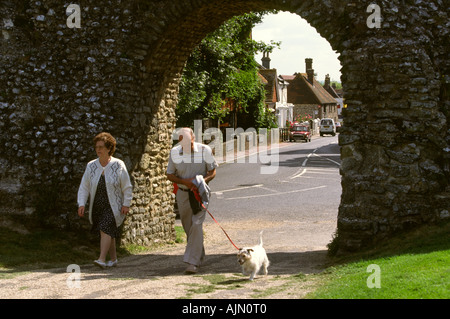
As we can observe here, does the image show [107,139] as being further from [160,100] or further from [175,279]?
[160,100]

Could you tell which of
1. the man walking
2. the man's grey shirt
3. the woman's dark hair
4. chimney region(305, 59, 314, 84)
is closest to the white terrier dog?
the man walking

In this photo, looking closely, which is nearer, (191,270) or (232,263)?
(191,270)

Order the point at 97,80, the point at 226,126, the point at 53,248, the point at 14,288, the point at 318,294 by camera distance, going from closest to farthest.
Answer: the point at 318,294 → the point at 14,288 → the point at 53,248 → the point at 97,80 → the point at 226,126

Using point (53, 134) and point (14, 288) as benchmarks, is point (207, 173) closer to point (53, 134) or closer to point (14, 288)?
point (14, 288)

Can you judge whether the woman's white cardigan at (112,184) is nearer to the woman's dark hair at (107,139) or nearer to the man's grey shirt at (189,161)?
the woman's dark hair at (107,139)

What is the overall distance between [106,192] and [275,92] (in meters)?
67.1

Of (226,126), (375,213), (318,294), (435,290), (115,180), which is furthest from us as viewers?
(226,126)

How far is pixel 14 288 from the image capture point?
23.7 ft

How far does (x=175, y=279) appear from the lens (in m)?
7.92

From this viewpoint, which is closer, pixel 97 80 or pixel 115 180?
pixel 115 180

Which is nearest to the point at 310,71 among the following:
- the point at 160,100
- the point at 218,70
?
the point at 218,70

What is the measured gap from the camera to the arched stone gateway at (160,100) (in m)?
9.11
